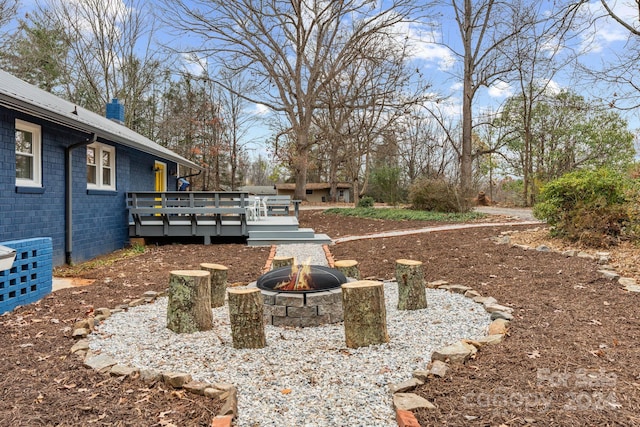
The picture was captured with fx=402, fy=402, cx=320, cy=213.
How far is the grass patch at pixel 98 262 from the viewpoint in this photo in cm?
703

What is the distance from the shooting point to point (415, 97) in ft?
67.2

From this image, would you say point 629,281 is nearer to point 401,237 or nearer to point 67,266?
point 401,237

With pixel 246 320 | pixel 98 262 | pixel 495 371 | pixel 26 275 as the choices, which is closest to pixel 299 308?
pixel 246 320

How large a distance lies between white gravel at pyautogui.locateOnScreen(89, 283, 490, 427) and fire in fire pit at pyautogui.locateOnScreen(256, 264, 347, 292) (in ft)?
1.23

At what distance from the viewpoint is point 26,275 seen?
4.73m

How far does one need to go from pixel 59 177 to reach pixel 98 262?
1.80 m

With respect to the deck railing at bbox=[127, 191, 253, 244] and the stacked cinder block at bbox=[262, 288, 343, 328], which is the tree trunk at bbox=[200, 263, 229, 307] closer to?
the stacked cinder block at bbox=[262, 288, 343, 328]

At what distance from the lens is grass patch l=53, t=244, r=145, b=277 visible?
23.1ft

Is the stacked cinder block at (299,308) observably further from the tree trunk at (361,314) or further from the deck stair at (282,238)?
the deck stair at (282,238)

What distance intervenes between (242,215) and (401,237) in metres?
4.06

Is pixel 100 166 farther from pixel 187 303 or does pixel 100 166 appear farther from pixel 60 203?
pixel 187 303

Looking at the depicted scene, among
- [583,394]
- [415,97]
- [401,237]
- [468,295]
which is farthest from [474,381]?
[415,97]

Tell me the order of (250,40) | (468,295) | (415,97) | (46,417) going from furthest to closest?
(415,97) → (250,40) → (468,295) → (46,417)

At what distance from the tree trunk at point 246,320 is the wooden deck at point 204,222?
673 cm
